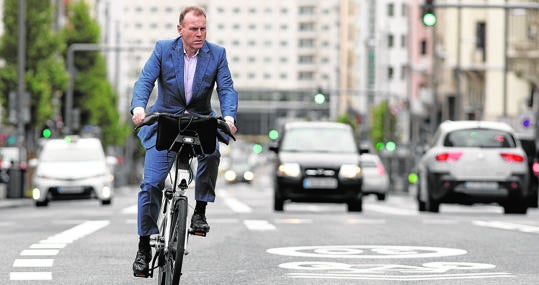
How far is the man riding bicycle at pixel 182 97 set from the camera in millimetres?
9648

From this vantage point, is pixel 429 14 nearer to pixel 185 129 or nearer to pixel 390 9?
pixel 185 129

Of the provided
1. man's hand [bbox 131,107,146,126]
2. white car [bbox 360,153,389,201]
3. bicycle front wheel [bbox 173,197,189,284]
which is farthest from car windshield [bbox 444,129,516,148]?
white car [bbox 360,153,389,201]

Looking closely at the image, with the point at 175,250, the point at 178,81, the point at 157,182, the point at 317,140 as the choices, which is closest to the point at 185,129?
the point at 157,182

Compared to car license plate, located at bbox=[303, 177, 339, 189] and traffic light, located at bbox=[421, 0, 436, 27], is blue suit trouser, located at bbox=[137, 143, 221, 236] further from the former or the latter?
traffic light, located at bbox=[421, 0, 436, 27]

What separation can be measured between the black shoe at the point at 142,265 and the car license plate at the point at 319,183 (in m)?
17.6

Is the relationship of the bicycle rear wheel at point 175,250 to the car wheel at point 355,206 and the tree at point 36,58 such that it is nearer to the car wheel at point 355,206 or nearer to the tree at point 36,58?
the car wheel at point 355,206

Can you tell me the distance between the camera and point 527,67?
62906mm

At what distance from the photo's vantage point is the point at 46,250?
46.1ft

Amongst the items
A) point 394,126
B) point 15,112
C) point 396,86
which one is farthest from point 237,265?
point 396,86

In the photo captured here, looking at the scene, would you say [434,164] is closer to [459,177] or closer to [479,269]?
[459,177]

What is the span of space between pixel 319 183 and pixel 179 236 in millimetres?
18486

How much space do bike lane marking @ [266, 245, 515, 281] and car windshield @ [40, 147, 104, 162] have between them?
70.2 ft

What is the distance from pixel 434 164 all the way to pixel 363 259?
13886 millimetres

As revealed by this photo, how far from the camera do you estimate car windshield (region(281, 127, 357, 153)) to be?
2850cm
